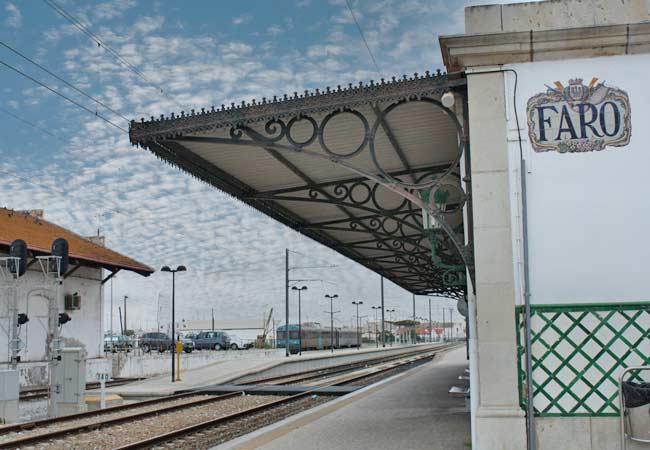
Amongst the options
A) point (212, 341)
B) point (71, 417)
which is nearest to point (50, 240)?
point (71, 417)

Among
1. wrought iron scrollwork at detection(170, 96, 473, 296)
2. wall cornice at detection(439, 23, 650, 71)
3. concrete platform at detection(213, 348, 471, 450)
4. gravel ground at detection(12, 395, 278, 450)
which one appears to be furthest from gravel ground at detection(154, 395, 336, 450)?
wall cornice at detection(439, 23, 650, 71)

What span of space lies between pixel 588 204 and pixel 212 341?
194ft

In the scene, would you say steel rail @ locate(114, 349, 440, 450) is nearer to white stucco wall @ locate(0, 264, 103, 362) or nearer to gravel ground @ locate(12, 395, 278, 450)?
gravel ground @ locate(12, 395, 278, 450)

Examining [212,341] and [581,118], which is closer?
[581,118]

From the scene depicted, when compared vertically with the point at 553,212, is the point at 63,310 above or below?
below

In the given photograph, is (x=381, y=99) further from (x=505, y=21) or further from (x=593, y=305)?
(x=593, y=305)

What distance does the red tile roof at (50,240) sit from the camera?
2741cm

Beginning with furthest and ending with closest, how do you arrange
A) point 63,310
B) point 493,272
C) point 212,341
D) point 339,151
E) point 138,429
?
point 212,341, point 63,310, point 138,429, point 339,151, point 493,272

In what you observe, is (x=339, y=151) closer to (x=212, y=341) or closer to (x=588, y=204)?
(x=588, y=204)

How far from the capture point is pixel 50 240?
29500 mm

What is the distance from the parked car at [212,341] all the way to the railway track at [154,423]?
4468cm

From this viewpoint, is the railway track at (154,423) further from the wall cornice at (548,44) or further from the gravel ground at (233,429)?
the wall cornice at (548,44)

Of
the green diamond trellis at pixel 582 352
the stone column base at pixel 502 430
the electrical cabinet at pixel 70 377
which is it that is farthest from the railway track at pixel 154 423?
the green diamond trellis at pixel 582 352

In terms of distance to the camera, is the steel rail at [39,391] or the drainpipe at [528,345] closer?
the drainpipe at [528,345]
